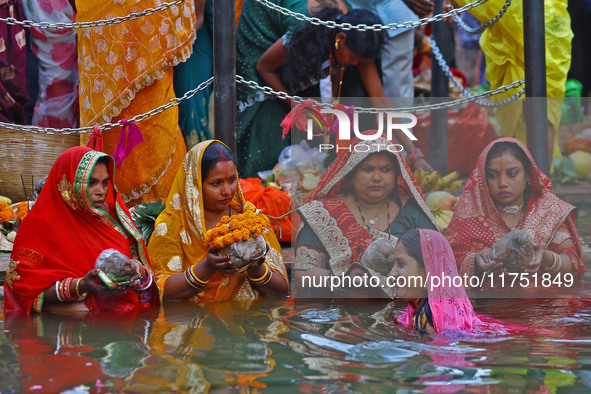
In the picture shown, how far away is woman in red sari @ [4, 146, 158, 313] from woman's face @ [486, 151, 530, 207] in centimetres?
191

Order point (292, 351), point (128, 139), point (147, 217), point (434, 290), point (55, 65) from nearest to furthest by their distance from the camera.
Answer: point (292, 351) → point (434, 290) → point (147, 217) → point (128, 139) → point (55, 65)

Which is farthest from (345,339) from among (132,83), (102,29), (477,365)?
(102,29)

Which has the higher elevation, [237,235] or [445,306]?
[237,235]

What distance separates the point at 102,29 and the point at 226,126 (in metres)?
1.26

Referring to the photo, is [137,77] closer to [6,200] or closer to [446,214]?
[6,200]

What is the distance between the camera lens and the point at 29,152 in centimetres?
610

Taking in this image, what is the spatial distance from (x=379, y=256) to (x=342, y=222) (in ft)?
1.02

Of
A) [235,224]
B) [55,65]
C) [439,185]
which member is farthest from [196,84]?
[439,185]

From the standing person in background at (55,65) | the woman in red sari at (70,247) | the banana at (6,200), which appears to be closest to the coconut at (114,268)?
the woman in red sari at (70,247)

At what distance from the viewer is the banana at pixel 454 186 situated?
4328 mm

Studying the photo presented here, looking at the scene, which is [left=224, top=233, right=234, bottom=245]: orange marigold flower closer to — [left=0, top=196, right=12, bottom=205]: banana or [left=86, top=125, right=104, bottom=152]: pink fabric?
[left=86, top=125, right=104, bottom=152]: pink fabric

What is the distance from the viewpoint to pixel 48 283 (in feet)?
13.1

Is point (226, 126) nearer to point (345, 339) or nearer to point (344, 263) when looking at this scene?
point (344, 263)

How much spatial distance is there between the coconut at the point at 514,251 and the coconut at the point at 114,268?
6.21 feet
